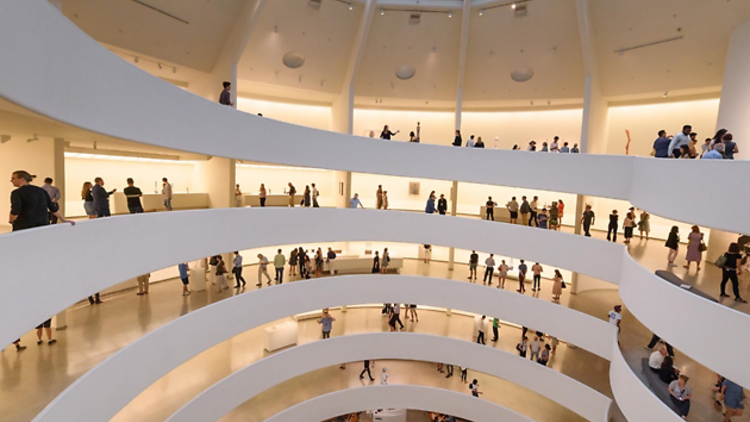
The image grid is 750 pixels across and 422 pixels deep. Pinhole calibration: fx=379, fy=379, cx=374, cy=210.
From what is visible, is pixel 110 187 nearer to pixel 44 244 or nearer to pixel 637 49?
pixel 44 244

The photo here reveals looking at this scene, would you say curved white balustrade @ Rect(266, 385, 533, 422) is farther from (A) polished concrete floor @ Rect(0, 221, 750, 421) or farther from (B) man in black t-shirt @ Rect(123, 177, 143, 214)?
(B) man in black t-shirt @ Rect(123, 177, 143, 214)

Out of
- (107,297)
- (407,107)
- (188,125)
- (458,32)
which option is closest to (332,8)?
(458,32)

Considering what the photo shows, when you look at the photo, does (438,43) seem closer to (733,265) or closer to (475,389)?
(733,265)

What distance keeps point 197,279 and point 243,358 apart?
326cm

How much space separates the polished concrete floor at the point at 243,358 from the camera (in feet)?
25.9

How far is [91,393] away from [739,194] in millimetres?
12126

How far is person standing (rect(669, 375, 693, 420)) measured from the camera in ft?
26.3

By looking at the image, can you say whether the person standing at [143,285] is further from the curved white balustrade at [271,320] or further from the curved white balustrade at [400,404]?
the curved white balustrade at [400,404]

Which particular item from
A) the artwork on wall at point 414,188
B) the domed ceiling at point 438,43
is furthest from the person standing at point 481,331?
the domed ceiling at point 438,43

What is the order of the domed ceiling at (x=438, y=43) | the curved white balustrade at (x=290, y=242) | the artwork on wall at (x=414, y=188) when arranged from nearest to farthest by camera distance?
the curved white balustrade at (x=290, y=242) < the domed ceiling at (x=438, y=43) < the artwork on wall at (x=414, y=188)

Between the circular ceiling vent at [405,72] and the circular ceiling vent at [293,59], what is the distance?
15.3 ft

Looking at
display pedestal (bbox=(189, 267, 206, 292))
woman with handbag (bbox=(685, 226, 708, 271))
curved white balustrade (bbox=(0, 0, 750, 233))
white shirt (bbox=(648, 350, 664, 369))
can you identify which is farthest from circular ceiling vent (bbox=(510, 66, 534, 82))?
display pedestal (bbox=(189, 267, 206, 292))

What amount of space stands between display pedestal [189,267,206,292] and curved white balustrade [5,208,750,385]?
116 inches

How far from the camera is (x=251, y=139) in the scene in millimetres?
10828
